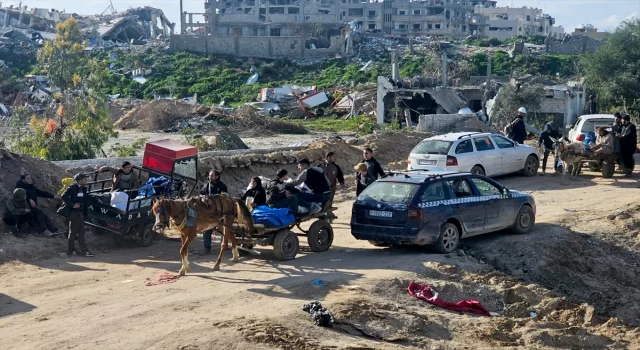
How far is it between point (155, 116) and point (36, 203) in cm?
2391

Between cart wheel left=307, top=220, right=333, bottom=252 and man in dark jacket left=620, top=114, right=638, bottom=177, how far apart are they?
37.5ft

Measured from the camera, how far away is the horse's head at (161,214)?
1374 centimetres

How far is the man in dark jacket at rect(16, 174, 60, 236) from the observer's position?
53.6ft

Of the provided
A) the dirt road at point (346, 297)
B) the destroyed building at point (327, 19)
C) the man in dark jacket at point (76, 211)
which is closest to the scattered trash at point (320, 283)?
the dirt road at point (346, 297)

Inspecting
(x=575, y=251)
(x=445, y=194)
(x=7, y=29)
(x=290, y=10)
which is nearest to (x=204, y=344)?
(x=445, y=194)

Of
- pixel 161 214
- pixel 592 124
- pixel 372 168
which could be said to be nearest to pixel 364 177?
pixel 372 168

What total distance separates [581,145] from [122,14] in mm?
90132

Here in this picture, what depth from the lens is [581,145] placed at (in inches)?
937

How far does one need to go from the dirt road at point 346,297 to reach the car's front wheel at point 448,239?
185mm

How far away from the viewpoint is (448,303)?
43.0 ft

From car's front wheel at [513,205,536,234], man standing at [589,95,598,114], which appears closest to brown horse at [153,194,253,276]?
car's front wheel at [513,205,536,234]

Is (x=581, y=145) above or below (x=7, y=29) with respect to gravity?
below

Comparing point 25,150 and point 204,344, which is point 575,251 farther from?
point 25,150

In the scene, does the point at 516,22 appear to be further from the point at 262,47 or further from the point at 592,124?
the point at 592,124
